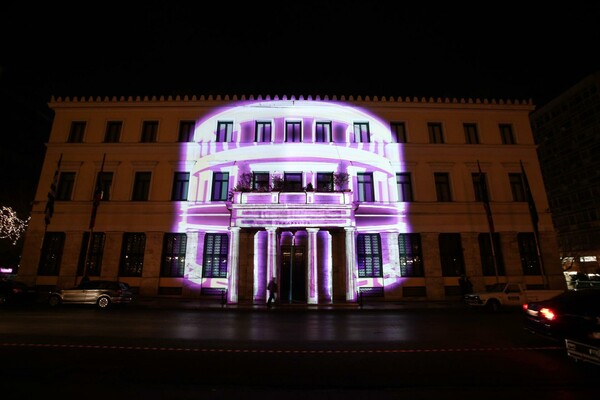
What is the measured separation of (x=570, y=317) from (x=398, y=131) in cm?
Result: 2174

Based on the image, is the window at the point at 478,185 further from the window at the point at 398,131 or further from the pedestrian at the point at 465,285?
the pedestrian at the point at 465,285

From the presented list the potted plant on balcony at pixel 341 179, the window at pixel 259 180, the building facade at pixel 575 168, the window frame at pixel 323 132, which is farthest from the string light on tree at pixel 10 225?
Result: the building facade at pixel 575 168

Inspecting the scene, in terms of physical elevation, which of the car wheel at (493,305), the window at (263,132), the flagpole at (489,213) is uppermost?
the window at (263,132)

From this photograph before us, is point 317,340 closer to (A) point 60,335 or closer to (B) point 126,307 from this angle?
(A) point 60,335

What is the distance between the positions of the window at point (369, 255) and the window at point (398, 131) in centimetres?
873

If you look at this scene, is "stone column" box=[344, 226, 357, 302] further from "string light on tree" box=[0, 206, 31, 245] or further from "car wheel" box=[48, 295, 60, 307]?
"string light on tree" box=[0, 206, 31, 245]

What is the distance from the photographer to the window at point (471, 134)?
27339 mm

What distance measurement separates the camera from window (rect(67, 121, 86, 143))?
26.8 metres

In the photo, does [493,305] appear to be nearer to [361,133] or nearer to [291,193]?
[291,193]

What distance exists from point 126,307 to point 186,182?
34.5 feet

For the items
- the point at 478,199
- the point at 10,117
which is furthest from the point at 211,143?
the point at 10,117

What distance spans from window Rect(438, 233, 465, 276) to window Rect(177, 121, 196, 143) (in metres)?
22.4

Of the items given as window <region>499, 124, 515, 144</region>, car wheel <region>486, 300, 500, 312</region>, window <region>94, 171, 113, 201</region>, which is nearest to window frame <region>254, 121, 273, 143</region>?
window <region>94, 171, 113, 201</region>

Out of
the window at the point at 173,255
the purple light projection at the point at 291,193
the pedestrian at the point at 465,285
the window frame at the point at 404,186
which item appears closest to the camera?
the purple light projection at the point at 291,193
